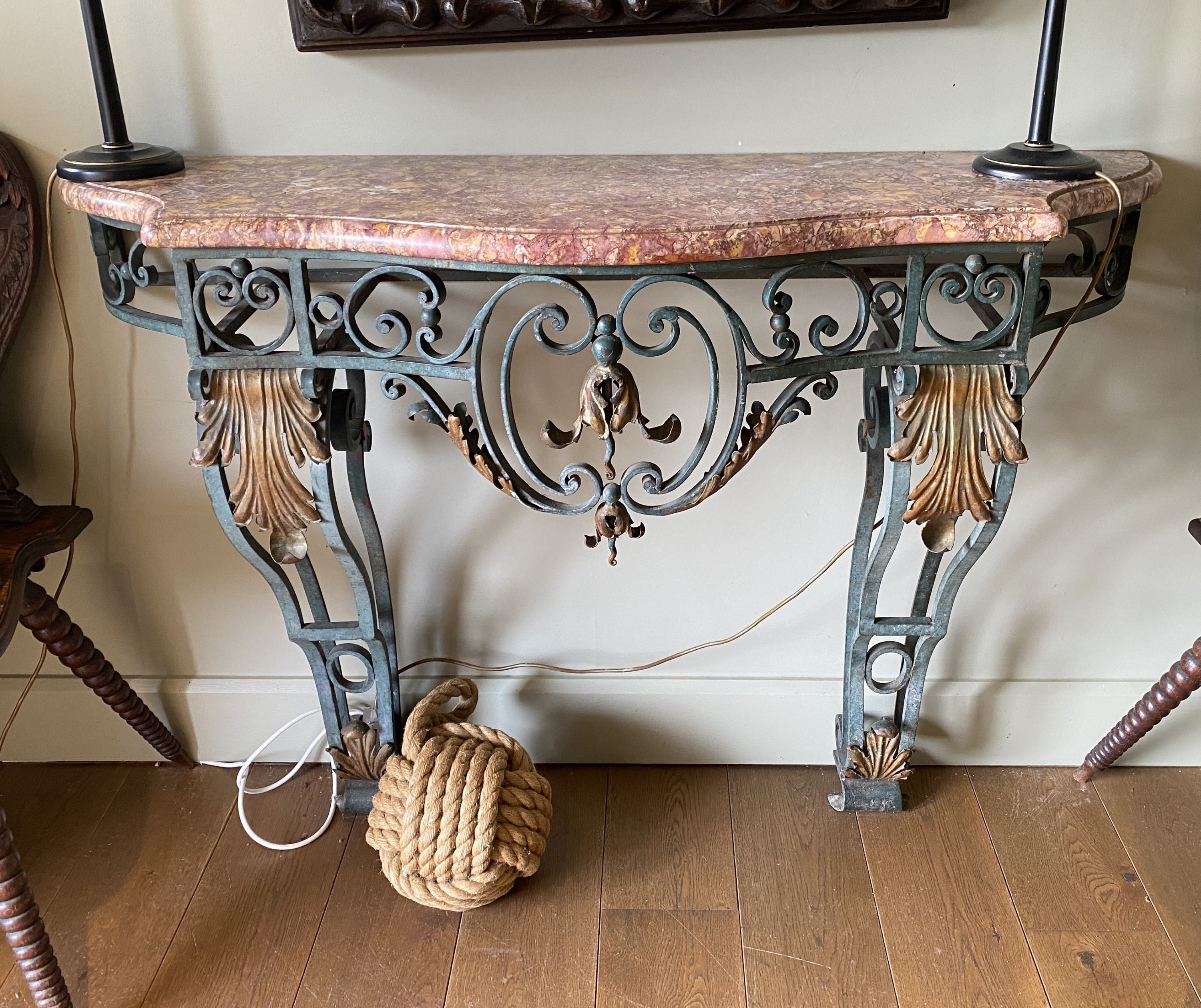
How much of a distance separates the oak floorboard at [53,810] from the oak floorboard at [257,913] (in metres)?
0.18

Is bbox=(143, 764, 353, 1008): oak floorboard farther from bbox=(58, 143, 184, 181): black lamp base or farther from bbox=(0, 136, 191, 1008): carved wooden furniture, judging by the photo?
bbox=(58, 143, 184, 181): black lamp base

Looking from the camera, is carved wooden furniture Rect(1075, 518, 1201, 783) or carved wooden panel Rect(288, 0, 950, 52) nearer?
carved wooden panel Rect(288, 0, 950, 52)

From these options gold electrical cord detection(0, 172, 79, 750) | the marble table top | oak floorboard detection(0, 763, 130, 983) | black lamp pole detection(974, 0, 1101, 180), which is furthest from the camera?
oak floorboard detection(0, 763, 130, 983)

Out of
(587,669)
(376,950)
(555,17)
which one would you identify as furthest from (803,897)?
(555,17)

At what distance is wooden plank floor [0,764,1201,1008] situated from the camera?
121 cm

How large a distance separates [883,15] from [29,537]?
1092mm

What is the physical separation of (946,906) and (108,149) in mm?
1277

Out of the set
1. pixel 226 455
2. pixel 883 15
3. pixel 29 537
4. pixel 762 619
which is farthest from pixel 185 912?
pixel 883 15

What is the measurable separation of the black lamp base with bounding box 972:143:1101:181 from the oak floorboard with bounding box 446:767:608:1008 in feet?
3.06

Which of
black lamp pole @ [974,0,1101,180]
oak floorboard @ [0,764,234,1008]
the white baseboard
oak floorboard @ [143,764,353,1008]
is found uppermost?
black lamp pole @ [974,0,1101,180]

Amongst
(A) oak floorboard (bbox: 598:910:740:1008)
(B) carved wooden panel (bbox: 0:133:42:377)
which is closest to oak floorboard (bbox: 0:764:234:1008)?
(A) oak floorboard (bbox: 598:910:740:1008)

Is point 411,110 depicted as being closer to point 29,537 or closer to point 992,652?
point 29,537

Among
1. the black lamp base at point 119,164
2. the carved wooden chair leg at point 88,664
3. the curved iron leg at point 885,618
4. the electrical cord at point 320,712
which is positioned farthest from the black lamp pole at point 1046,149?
the carved wooden chair leg at point 88,664

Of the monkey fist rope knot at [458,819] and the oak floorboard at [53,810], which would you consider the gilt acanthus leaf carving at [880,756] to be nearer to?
the monkey fist rope knot at [458,819]
